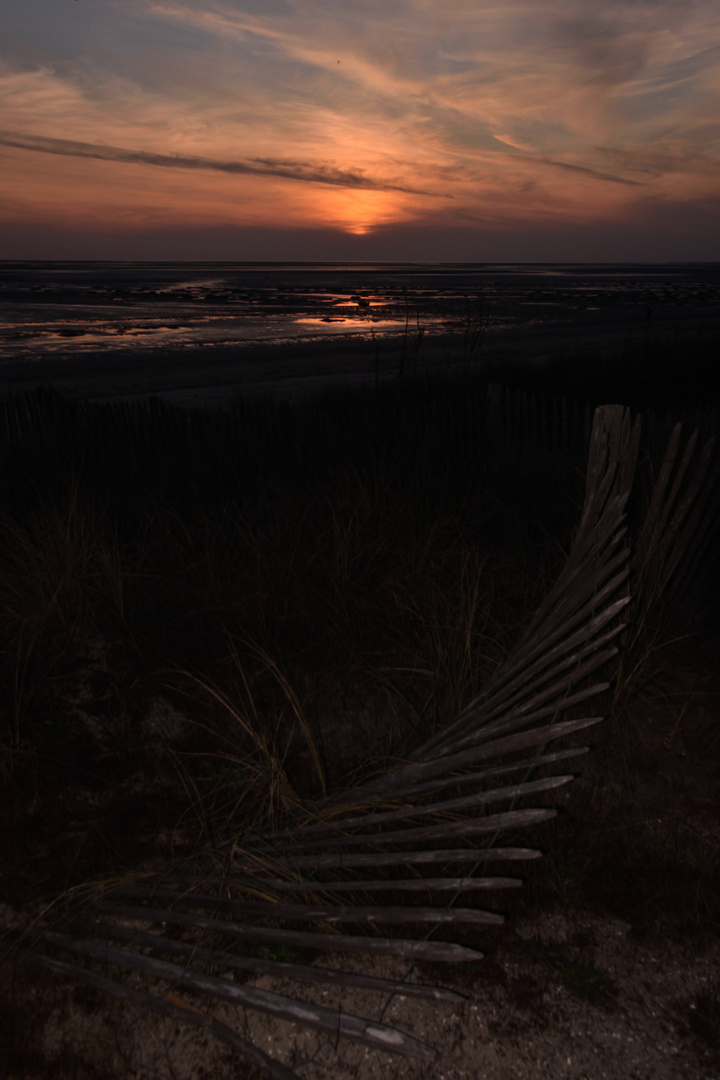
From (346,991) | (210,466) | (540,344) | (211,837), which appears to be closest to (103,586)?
(211,837)

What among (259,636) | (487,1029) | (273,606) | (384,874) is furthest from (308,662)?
(487,1029)

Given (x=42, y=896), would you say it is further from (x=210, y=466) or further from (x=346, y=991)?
(x=210, y=466)

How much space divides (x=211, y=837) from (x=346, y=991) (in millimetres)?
759

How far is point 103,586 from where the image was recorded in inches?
143

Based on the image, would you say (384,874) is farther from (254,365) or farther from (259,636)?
(254,365)

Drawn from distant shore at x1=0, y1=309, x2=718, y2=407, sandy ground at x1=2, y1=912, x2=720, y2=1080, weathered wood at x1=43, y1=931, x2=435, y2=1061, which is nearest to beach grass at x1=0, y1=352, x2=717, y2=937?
sandy ground at x1=2, y1=912, x2=720, y2=1080

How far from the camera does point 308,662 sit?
3330 mm

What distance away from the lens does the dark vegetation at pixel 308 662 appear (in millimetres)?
2455

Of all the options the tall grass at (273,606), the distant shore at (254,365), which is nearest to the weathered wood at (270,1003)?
the tall grass at (273,606)

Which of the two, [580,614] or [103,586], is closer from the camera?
[580,614]

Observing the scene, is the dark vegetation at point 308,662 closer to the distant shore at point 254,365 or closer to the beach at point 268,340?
the beach at point 268,340

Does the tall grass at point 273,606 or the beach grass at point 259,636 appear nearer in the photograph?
the beach grass at point 259,636

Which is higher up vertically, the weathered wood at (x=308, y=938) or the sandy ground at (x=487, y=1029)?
Result: the weathered wood at (x=308, y=938)

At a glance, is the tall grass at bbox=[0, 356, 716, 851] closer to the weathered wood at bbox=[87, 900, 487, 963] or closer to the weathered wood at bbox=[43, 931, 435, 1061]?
the weathered wood at bbox=[87, 900, 487, 963]
